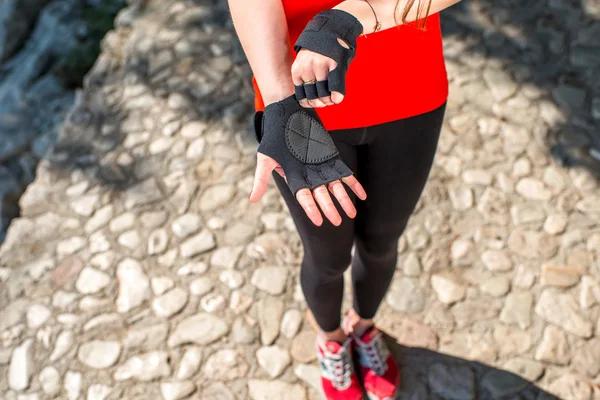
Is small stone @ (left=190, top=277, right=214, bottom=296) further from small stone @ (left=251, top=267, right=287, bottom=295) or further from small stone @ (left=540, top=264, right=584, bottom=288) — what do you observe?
small stone @ (left=540, top=264, right=584, bottom=288)

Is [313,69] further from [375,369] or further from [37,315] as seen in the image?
[37,315]

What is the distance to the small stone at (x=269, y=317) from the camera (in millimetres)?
2673

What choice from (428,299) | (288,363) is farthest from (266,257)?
(428,299)

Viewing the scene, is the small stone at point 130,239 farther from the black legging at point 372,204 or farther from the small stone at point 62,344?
the black legging at point 372,204

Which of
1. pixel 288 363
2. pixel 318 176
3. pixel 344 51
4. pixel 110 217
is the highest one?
pixel 344 51

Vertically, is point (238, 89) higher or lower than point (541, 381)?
higher

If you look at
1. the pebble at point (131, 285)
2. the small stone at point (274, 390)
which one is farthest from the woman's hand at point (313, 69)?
the pebble at point (131, 285)

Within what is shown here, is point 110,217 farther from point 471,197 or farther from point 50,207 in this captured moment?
point 471,197

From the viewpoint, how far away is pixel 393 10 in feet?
4.47

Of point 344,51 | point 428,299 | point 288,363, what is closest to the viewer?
point 344,51

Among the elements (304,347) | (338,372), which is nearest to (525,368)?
(338,372)

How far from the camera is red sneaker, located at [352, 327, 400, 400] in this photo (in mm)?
2363

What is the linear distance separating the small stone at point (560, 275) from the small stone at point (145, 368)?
5.88 ft

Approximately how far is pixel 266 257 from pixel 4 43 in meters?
4.57
